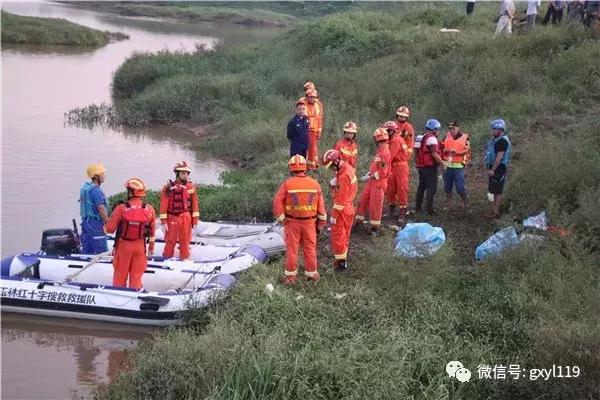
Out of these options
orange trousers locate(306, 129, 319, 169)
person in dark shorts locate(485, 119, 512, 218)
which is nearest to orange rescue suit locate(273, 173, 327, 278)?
person in dark shorts locate(485, 119, 512, 218)

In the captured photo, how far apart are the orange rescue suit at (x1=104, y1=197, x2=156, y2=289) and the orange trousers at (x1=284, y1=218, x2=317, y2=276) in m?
1.76

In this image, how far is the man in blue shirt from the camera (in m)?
12.3

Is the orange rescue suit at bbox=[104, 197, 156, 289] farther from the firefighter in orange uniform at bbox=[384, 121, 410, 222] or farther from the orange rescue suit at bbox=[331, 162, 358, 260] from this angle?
the firefighter in orange uniform at bbox=[384, 121, 410, 222]

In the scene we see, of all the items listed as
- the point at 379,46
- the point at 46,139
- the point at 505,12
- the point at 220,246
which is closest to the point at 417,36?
the point at 379,46

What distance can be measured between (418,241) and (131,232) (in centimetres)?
354

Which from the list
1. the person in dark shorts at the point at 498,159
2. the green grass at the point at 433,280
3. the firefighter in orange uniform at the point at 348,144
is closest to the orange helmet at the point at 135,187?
the green grass at the point at 433,280

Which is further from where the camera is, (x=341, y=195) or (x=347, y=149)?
(x=347, y=149)

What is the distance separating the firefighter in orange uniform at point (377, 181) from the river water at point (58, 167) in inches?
151

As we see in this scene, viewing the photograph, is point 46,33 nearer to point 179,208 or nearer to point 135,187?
point 179,208

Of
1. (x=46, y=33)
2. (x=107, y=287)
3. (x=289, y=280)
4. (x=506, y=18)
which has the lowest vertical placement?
(x=107, y=287)

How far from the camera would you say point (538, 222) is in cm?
956

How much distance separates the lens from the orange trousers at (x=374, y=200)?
10.2 metres

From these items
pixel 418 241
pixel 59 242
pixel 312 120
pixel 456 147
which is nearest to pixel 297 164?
pixel 418 241

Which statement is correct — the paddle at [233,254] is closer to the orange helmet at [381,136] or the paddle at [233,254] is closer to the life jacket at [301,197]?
the life jacket at [301,197]
